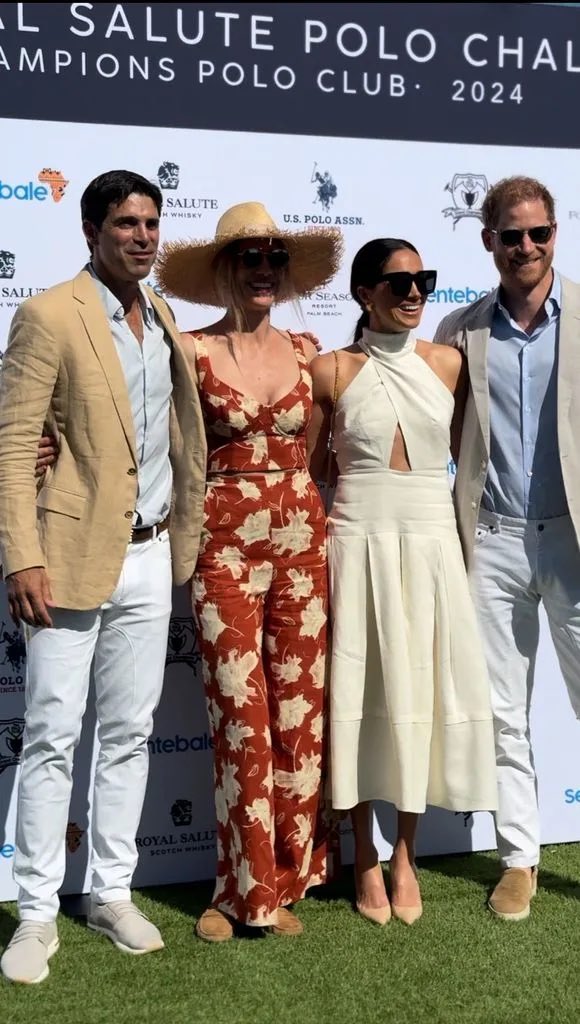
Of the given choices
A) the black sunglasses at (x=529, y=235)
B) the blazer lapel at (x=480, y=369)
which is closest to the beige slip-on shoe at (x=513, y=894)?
the blazer lapel at (x=480, y=369)

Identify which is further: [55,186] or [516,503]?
[55,186]

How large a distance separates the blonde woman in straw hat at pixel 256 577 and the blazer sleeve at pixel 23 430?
522 mm

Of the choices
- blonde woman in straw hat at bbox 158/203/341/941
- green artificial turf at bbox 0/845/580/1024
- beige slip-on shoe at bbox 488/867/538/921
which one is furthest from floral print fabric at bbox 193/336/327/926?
beige slip-on shoe at bbox 488/867/538/921

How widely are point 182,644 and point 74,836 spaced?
79cm

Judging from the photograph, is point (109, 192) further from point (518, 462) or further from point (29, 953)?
point (29, 953)

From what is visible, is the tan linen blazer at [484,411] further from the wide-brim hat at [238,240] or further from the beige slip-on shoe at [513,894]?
the beige slip-on shoe at [513,894]

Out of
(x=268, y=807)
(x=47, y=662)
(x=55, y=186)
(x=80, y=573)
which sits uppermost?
(x=55, y=186)

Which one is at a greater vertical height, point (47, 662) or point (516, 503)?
point (516, 503)

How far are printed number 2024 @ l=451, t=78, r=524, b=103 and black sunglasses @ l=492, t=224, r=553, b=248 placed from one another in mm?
1065

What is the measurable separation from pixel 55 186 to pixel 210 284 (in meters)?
0.69

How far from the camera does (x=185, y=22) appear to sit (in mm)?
4258

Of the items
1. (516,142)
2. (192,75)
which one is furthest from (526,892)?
(192,75)

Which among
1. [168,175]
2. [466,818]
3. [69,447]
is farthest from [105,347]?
[466,818]

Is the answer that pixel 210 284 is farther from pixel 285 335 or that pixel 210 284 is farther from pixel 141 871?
pixel 141 871
